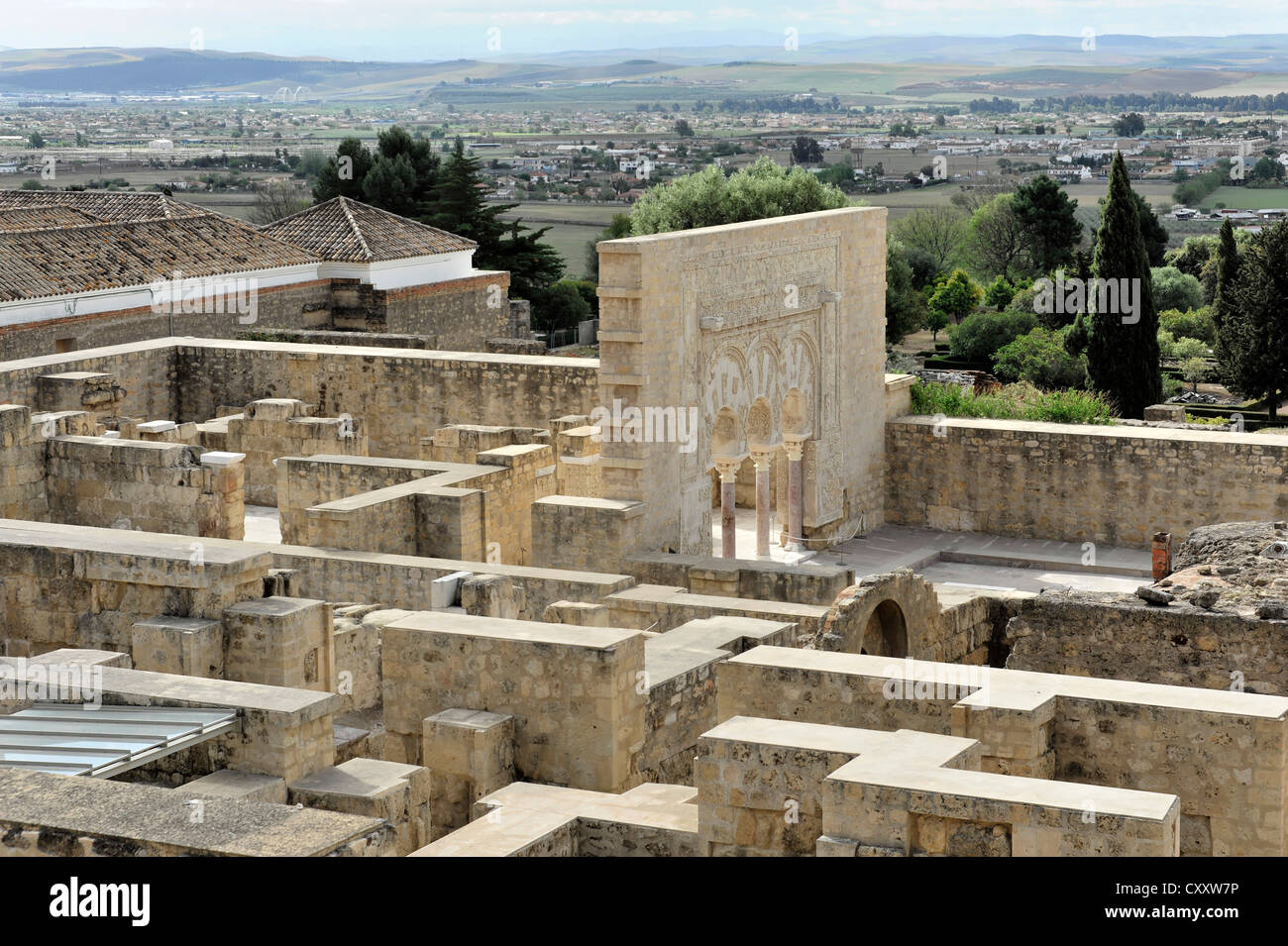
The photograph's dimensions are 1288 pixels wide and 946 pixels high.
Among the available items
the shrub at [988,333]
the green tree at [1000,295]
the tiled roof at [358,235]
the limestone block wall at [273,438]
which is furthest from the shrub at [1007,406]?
the green tree at [1000,295]

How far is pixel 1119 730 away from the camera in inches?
370

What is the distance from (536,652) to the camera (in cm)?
1053

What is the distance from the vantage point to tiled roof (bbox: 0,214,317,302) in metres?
25.1

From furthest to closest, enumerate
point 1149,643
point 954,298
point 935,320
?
point 954,298 < point 935,320 < point 1149,643

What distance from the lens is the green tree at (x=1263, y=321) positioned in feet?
133

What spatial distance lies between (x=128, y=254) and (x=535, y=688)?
18.8m

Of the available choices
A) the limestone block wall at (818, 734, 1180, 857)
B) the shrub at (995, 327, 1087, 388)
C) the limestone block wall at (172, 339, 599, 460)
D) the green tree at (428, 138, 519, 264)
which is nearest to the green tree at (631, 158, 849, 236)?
the green tree at (428, 138, 519, 264)

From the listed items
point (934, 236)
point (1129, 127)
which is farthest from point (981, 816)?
point (1129, 127)

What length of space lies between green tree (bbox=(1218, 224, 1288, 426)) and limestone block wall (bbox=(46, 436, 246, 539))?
3027 cm

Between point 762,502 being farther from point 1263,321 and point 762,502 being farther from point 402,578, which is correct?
point 1263,321

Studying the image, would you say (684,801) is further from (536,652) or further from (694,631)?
(694,631)

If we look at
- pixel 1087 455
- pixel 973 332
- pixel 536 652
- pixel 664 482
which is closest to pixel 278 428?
pixel 664 482

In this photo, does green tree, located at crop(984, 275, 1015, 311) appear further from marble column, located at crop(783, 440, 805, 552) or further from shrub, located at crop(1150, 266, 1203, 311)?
marble column, located at crop(783, 440, 805, 552)
